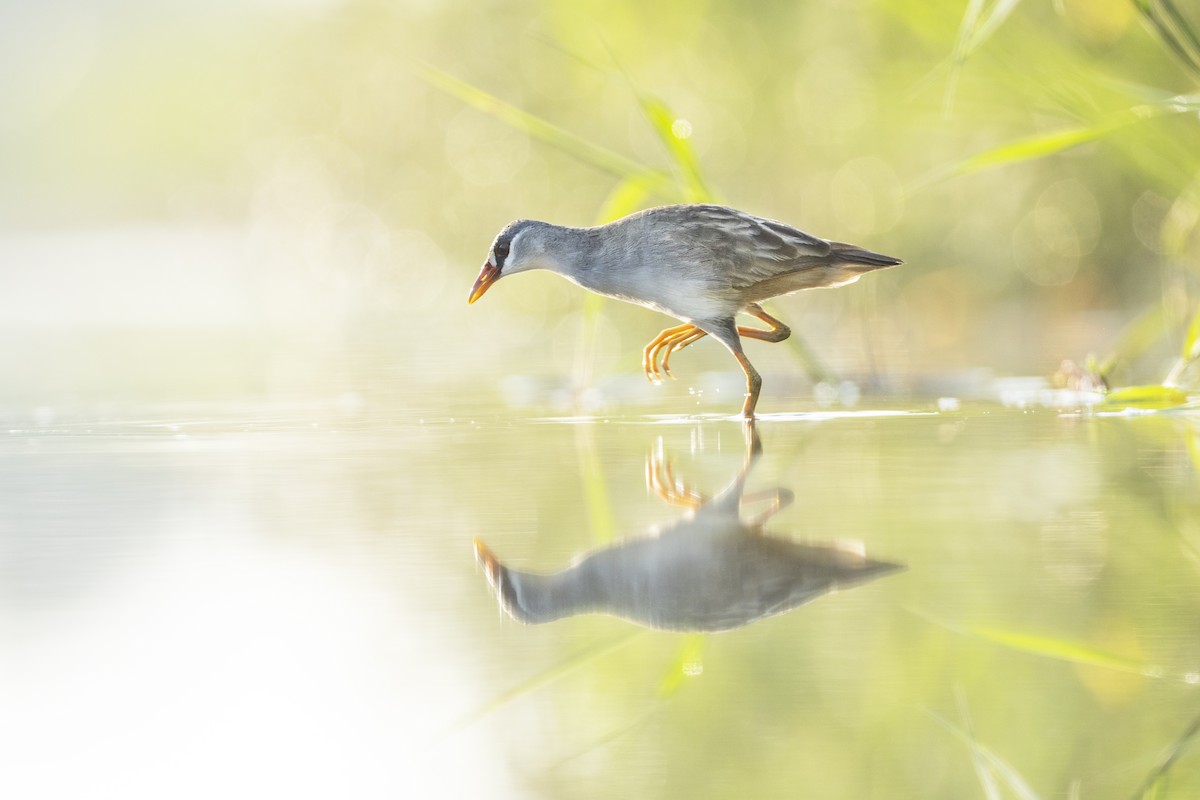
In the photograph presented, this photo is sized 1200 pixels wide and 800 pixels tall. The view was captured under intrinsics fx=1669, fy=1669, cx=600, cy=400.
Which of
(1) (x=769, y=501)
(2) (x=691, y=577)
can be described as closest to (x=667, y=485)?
(1) (x=769, y=501)

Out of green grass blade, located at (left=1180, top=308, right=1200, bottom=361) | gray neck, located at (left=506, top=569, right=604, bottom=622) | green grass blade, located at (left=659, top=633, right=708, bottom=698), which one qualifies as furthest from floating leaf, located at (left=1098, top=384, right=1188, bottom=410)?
green grass blade, located at (left=659, top=633, right=708, bottom=698)

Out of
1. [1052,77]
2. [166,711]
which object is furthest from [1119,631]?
[1052,77]

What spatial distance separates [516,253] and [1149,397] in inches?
102

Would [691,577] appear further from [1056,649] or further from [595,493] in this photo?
[595,493]

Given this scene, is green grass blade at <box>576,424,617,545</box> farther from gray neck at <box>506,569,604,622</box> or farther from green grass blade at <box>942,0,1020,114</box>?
green grass blade at <box>942,0,1020,114</box>

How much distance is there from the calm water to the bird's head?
168 cm

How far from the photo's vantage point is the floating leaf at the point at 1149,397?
587cm

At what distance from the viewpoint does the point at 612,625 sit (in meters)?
3.10

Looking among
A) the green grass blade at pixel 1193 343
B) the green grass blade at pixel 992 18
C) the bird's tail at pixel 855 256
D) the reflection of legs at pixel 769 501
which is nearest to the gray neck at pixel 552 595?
the reflection of legs at pixel 769 501

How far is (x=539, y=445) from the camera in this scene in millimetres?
5684

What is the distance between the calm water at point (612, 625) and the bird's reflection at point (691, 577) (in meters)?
0.01

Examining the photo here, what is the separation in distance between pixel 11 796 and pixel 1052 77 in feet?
15.2

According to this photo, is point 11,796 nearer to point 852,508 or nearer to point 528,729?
point 528,729

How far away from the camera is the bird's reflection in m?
3.14
